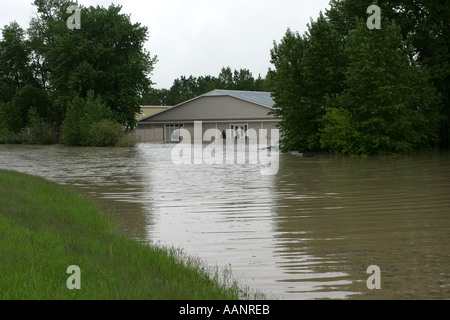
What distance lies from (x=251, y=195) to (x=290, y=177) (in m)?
5.95

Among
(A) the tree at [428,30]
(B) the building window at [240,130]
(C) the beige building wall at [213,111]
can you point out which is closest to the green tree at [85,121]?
(C) the beige building wall at [213,111]

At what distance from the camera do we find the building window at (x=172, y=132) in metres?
77.1

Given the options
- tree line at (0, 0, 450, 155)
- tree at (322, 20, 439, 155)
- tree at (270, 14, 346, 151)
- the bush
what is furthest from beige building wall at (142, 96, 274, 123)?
tree at (322, 20, 439, 155)

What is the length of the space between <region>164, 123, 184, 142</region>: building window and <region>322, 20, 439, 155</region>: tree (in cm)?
4169

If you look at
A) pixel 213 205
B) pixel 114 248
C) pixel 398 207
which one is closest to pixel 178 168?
pixel 213 205

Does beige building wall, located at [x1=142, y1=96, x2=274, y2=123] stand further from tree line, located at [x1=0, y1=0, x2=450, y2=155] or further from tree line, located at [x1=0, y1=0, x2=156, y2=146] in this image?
tree line, located at [x1=0, y1=0, x2=450, y2=155]

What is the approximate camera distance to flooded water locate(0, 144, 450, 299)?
788cm

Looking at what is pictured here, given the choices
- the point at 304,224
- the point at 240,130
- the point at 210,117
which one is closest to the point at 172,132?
the point at 210,117

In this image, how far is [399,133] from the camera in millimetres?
35344

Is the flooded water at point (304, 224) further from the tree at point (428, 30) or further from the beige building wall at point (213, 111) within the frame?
the beige building wall at point (213, 111)

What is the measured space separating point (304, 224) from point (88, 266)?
6.02 m

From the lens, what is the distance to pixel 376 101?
34.5 meters

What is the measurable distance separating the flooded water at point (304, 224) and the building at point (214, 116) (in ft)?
155
